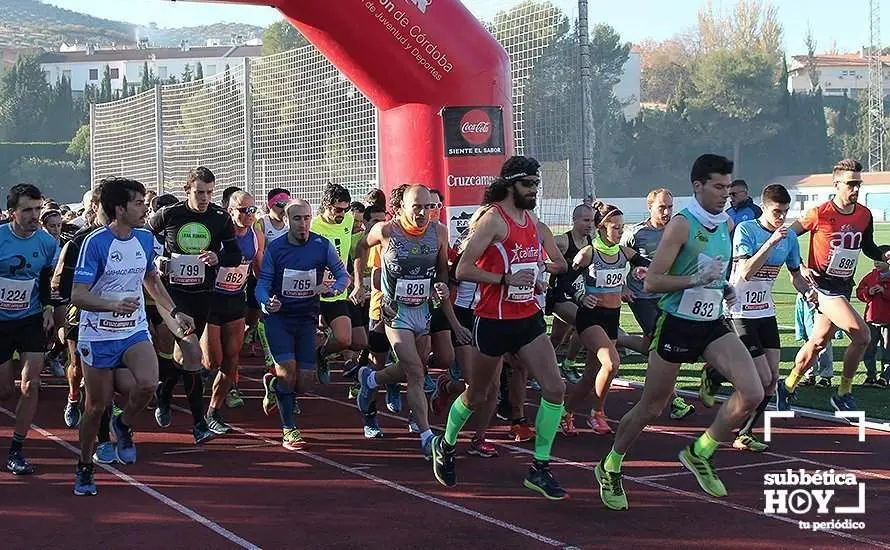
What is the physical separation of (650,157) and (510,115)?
6492 centimetres

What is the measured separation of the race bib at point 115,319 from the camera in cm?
774

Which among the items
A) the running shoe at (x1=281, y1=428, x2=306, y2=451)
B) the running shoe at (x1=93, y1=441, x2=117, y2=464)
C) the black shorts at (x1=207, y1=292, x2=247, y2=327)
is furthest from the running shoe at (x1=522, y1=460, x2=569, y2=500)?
the black shorts at (x1=207, y1=292, x2=247, y2=327)

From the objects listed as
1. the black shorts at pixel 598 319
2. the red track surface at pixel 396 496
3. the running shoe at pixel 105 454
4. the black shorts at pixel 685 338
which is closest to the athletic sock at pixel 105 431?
the running shoe at pixel 105 454

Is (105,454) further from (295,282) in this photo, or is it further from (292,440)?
(295,282)

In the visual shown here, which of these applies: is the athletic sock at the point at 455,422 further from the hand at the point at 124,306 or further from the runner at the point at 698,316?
the hand at the point at 124,306

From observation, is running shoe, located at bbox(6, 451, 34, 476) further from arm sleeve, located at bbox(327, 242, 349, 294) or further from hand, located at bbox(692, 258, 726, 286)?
hand, located at bbox(692, 258, 726, 286)

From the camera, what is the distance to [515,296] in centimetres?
773

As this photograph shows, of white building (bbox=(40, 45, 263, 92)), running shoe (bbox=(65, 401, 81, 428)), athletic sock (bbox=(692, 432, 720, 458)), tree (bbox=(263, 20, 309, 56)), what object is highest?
white building (bbox=(40, 45, 263, 92))

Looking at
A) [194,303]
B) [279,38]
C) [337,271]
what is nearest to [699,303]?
[337,271]

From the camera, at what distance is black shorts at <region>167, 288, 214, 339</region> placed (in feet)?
32.4

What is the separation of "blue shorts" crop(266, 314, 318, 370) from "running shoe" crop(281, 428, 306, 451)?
506 millimetres

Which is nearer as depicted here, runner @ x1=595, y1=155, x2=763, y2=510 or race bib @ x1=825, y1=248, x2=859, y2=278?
runner @ x1=595, y1=155, x2=763, y2=510

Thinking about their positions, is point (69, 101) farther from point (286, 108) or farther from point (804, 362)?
point (804, 362)

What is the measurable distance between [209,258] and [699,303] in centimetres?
417
